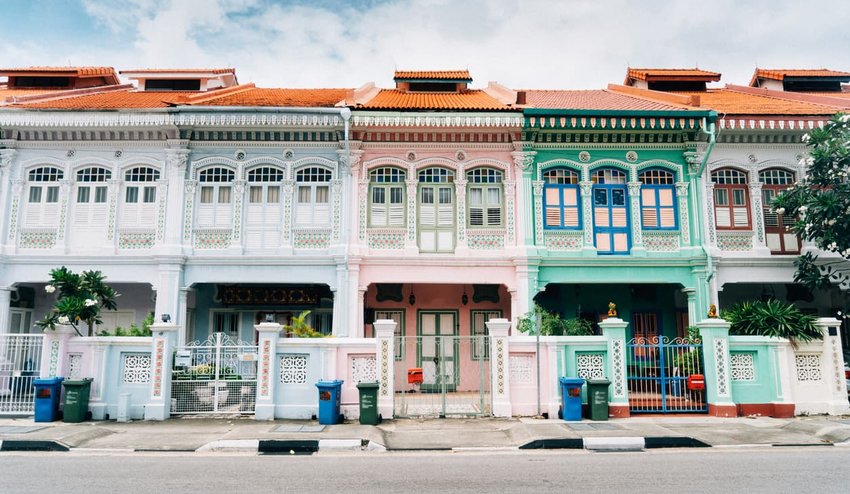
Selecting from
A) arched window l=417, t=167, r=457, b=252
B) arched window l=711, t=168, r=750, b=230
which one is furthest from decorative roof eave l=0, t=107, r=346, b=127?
arched window l=711, t=168, r=750, b=230

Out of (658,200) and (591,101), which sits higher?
(591,101)

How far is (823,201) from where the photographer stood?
47.5ft

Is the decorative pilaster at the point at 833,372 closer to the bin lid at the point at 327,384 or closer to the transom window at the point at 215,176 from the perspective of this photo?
the bin lid at the point at 327,384

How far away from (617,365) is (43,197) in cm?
1460

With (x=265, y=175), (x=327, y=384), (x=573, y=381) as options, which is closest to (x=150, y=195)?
(x=265, y=175)

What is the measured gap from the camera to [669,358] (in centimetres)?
1317

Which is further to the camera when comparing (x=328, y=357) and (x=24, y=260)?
(x=24, y=260)

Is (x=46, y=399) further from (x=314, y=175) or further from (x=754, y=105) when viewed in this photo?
(x=754, y=105)

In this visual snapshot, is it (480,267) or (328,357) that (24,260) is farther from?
(480,267)

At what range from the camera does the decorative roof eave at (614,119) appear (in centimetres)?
1565

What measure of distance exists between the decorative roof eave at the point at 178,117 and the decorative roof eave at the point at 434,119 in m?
0.69

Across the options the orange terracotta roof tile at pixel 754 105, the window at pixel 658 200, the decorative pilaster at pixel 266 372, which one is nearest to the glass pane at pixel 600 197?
the window at pixel 658 200

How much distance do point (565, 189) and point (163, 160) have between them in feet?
34.2

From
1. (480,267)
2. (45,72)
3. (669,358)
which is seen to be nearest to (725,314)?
(669,358)
